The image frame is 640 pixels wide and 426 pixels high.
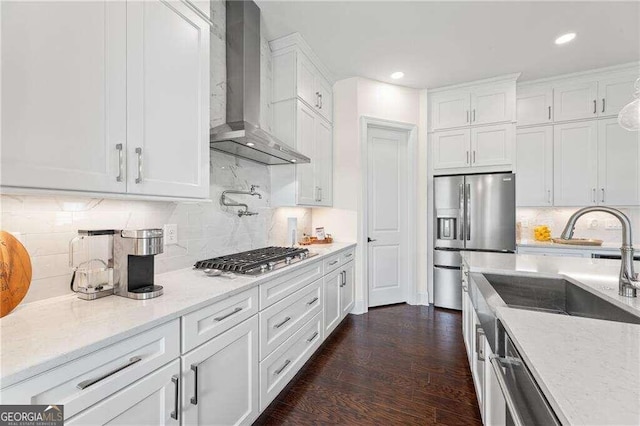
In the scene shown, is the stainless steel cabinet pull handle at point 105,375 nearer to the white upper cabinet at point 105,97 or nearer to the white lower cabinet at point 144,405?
the white lower cabinet at point 144,405

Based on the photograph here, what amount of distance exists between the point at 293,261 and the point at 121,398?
50.8 inches

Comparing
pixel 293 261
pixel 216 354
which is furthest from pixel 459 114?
pixel 216 354

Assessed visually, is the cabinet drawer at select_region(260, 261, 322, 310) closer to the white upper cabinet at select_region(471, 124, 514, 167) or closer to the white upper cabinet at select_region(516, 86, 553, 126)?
the white upper cabinet at select_region(471, 124, 514, 167)

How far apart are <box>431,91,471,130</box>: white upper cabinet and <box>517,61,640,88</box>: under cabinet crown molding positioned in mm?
780

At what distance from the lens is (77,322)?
0.96 meters

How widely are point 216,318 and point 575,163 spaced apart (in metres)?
4.45

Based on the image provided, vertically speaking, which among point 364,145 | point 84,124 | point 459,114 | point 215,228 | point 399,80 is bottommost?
point 215,228

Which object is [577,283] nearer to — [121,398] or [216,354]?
[216,354]

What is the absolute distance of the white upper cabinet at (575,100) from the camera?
3.40 meters

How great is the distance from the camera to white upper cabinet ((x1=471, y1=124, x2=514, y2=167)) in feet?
11.4

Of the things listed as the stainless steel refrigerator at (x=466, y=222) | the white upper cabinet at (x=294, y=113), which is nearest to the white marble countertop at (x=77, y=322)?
the white upper cabinet at (x=294, y=113)

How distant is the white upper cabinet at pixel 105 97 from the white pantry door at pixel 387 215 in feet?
8.49

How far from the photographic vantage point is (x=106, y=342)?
844 mm

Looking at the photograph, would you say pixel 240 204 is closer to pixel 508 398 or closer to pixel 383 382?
pixel 383 382
